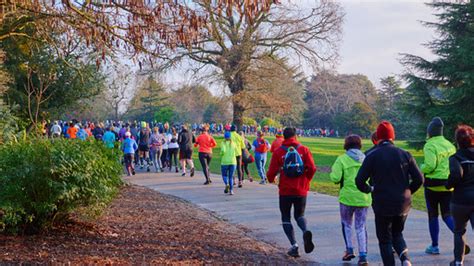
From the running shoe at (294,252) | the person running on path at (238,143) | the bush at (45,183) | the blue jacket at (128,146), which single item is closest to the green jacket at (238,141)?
the person running on path at (238,143)

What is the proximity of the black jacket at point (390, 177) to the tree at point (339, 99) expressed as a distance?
40.7 metres

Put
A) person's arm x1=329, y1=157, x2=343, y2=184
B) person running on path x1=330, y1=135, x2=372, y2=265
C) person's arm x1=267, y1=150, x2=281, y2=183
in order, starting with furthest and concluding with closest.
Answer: person's arm x1=267, y1=150, x2=281, y2=183, person's arm x1=329, y1=157, x2=343, y2=184, person running on path x1=330, y1=135, x2=372, y2=265

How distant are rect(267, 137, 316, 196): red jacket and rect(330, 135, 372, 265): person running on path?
382 millimetres

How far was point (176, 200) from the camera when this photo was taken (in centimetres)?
1298

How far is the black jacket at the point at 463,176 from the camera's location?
6.09m

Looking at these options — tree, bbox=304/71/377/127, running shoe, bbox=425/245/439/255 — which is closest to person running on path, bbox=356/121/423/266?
running shoe, bbox=425/245/439/255

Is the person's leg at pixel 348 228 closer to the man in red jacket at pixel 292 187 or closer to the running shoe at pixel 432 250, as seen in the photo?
the man in red jacket at pixel 292 187

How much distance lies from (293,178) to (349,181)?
0.75 m

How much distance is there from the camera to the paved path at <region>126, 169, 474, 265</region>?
7156 mm

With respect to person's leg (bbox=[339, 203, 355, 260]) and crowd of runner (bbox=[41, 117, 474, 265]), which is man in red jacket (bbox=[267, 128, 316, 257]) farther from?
person's leg (bbox=[339, 203, 355, 260])

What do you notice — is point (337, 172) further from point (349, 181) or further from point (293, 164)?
point (293, 164)

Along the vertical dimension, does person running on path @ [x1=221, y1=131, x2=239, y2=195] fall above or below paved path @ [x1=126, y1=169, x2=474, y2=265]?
above

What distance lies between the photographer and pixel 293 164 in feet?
23.5

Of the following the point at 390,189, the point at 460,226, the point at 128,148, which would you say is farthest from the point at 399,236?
the point at 128,148
